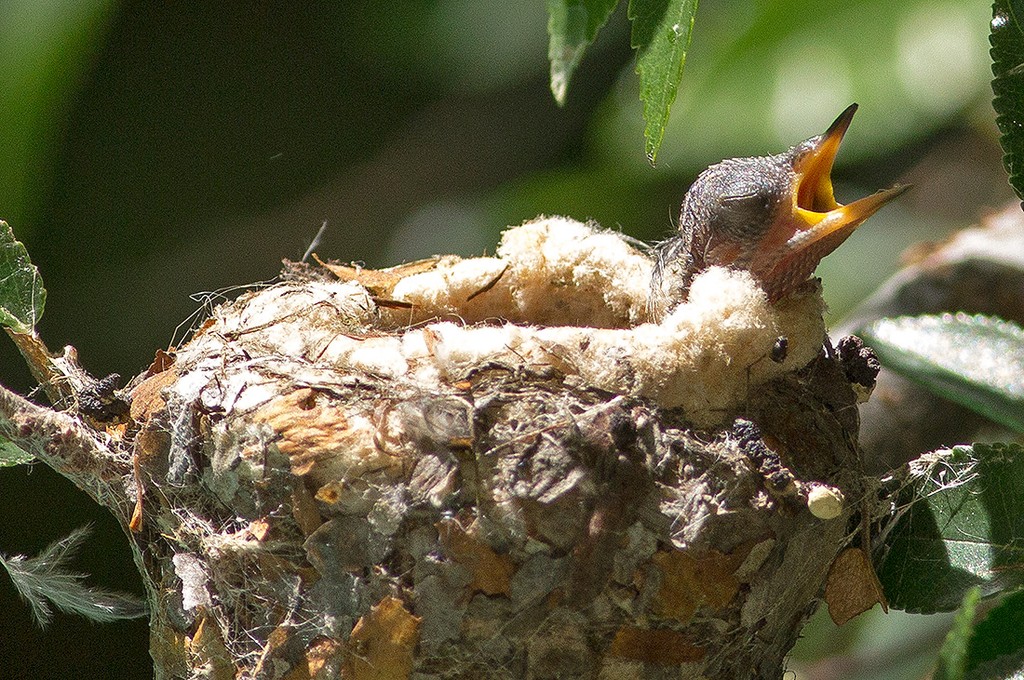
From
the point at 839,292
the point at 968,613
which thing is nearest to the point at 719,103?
the point at 839,292

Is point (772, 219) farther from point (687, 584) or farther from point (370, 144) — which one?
point (370, 144)

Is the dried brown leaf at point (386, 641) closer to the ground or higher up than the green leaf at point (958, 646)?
closer to the ground

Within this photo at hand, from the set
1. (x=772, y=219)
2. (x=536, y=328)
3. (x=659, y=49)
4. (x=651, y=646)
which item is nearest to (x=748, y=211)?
(x=772, y=219)

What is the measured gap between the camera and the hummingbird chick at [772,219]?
1350 millimetres

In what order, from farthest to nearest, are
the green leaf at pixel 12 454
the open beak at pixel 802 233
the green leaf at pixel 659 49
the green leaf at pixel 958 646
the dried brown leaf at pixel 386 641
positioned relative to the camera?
the open beak at pixel 802 233
the green leaf at pixel 12 454
the dried brown leaf at pixel 386 641
the green leaf at pixel 659 49
the green leaf at pixel 958 646

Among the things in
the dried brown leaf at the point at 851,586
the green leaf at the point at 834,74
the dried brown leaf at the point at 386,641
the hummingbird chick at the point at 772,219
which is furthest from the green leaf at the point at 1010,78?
the green leaf at the point at 834,74

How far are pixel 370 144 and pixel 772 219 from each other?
2.93m

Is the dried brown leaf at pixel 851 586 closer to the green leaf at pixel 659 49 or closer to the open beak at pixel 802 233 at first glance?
the open beak at pixel 802 233

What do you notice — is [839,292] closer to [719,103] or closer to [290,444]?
[719,103]

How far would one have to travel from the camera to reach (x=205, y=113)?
3916 mm

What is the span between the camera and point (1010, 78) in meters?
1.06

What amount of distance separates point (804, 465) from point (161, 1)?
10.9 feet

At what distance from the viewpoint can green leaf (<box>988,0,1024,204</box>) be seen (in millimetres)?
1025

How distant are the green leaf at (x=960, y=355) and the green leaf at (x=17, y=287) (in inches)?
42.9
